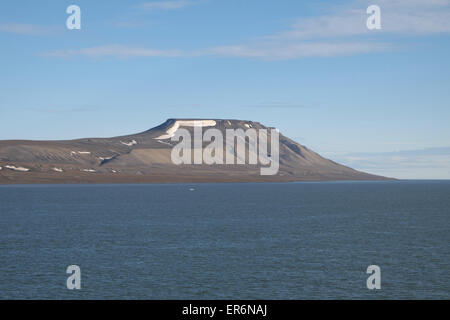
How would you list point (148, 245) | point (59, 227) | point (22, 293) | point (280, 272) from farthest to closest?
1. point (59, 227)
2. point (148, 245)
3. point (280, 272)
4. point (22, 293)

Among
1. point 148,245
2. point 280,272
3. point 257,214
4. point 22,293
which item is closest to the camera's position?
point 22,293

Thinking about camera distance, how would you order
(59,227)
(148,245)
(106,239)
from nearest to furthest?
(148,245)
(106,239)
(59,227)

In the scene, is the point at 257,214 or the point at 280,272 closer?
the point at 280,272

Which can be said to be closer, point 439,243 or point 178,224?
point 439,243

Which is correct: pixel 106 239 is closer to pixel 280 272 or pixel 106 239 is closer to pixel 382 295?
pixel 280 272
